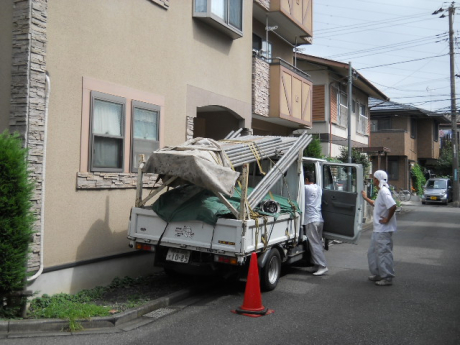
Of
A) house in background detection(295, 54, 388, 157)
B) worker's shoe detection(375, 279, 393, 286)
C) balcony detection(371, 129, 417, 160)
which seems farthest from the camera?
balcony detection(371, 129, 417, 160)

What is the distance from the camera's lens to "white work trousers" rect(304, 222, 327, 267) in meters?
9.05

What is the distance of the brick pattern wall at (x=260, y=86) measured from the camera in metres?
12.5

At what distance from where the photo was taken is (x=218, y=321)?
243 inches

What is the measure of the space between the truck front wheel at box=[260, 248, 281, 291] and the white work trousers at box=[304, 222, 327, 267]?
132 centimetres

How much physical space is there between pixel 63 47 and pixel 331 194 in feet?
18.5

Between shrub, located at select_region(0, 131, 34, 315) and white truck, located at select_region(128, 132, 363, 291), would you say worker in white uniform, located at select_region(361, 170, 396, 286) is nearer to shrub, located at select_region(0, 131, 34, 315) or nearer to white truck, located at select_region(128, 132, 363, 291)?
white truck, located at select_region(128, 132, 363, 291)

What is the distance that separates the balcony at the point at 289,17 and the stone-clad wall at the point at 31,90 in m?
7.73

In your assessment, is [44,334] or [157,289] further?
[157,289]

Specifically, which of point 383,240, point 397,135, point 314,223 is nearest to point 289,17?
point 314,223

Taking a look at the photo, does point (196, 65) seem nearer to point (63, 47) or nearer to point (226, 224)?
point (63, 47)

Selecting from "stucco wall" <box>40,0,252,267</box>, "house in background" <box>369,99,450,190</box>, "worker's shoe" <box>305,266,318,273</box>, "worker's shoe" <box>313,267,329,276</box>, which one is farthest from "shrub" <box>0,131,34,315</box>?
"house in background" <box>369,99,450,190</box>

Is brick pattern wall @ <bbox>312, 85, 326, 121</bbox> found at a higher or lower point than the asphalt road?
higher

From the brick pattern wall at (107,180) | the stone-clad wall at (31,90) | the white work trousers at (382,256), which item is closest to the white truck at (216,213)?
the brick pattern wall at (107,180)

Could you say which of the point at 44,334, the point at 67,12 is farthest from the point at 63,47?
the point at 44,334
